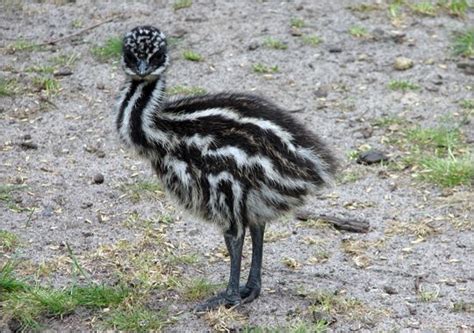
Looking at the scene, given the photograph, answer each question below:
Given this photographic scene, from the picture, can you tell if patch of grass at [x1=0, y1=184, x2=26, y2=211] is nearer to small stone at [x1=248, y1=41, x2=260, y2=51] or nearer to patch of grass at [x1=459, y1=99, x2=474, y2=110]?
small stone at [x1=248, y1=41, x2=260, y2=51]

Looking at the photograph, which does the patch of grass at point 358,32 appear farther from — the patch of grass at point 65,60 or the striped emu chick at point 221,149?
the striped emu chick at point 221,149

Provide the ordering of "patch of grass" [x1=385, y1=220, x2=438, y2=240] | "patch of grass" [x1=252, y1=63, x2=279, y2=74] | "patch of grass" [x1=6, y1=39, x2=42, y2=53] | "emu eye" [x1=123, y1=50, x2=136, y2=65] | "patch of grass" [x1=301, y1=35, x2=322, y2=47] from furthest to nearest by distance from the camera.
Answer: "patch of grass" [x1=301, y1=35, x2=322, y2=47] < "patch of grass" [x1=6, y1=39, x2=42, y2=53] < "patch of grass" [x1=252, y1=63, x2=279, y2=74] < "patch of grass" [x1=385, y1=220, x2=438, y2=240] < "emu eye" [x1=123, y1=50, x2=136, y2=65]

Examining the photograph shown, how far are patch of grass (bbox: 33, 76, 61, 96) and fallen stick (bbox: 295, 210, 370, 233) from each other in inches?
107

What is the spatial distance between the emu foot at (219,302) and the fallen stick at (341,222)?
129 centimetres

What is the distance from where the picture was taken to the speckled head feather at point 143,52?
583cm

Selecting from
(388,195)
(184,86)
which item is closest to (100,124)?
(184,86)

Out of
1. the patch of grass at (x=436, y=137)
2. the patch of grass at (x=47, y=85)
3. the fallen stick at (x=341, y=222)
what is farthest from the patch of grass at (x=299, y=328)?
the patch of grass at (x=47, y=85)

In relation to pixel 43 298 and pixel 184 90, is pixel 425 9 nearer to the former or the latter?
pixel 184 90

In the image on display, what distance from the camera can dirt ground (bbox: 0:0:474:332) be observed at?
20.2 ft

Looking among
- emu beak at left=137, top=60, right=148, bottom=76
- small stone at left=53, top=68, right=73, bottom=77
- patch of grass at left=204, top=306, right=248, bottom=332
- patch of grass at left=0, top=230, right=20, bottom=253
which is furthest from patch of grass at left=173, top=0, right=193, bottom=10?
patch of grass at left=204, top=306, right=248, bottom=332

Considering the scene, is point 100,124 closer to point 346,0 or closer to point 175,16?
point 175,16

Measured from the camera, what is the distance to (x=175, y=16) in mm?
10086

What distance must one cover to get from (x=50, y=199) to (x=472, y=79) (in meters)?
3.96

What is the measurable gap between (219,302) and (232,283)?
0.13 metres
